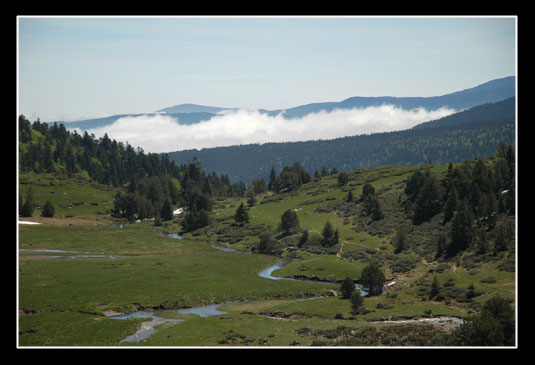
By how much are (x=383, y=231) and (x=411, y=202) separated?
2012 centimetres

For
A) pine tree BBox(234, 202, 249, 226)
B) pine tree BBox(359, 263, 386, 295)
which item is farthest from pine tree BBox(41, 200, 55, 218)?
pine tree BBox(359, 263, 386, 295)

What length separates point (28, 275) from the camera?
101 metres

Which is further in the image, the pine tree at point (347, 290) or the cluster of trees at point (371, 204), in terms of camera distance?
the cluster of trees at point (371, 204)

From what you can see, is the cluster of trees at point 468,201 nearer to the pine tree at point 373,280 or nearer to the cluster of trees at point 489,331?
the pine tree at point 373,280

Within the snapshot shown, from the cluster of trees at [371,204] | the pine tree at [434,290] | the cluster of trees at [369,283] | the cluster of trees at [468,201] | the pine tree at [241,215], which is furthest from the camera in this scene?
the pine tree at [241,215]

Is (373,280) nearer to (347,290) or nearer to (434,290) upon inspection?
(347,290)

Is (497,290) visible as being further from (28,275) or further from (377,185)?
(377,185)

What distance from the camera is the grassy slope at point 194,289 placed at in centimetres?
6756

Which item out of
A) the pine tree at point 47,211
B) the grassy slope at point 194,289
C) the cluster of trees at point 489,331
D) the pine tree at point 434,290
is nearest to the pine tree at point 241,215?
the grassy slope at point 194,289

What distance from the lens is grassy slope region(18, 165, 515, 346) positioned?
67562 mm

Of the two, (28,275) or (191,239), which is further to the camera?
(191,239)

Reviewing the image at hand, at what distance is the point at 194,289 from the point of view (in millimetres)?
96750
